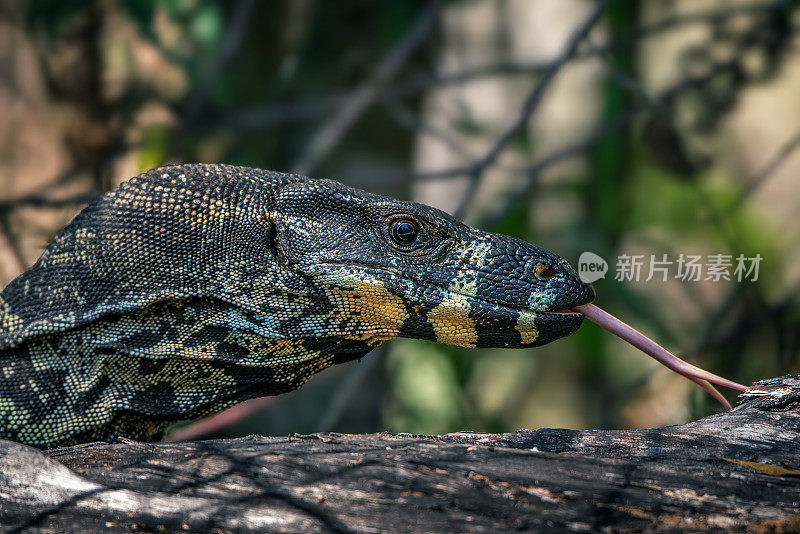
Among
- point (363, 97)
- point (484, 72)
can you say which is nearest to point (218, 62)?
point (363, 97)

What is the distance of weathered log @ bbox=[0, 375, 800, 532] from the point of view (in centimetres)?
216

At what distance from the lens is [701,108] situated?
25.3ft

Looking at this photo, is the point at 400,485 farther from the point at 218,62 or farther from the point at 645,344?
the point at 218,62

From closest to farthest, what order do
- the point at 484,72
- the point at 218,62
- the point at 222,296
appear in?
the point at 222,296 → the point at 484,72 → the point at 218,62

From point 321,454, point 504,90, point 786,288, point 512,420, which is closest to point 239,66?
point 504,90

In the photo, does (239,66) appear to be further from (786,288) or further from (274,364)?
(274,364)

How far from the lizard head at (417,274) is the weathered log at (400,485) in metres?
0.51

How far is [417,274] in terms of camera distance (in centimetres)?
309

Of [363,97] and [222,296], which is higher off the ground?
[363,97]

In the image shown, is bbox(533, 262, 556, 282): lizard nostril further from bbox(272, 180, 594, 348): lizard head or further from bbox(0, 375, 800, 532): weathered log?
bbox(0, 375, 800, 532): weathered log

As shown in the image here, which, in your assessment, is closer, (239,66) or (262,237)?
(262,237)

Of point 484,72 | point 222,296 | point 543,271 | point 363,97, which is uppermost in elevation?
point 484,72

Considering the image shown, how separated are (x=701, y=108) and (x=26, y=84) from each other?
649 cm

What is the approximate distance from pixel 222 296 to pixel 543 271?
1.23 m
